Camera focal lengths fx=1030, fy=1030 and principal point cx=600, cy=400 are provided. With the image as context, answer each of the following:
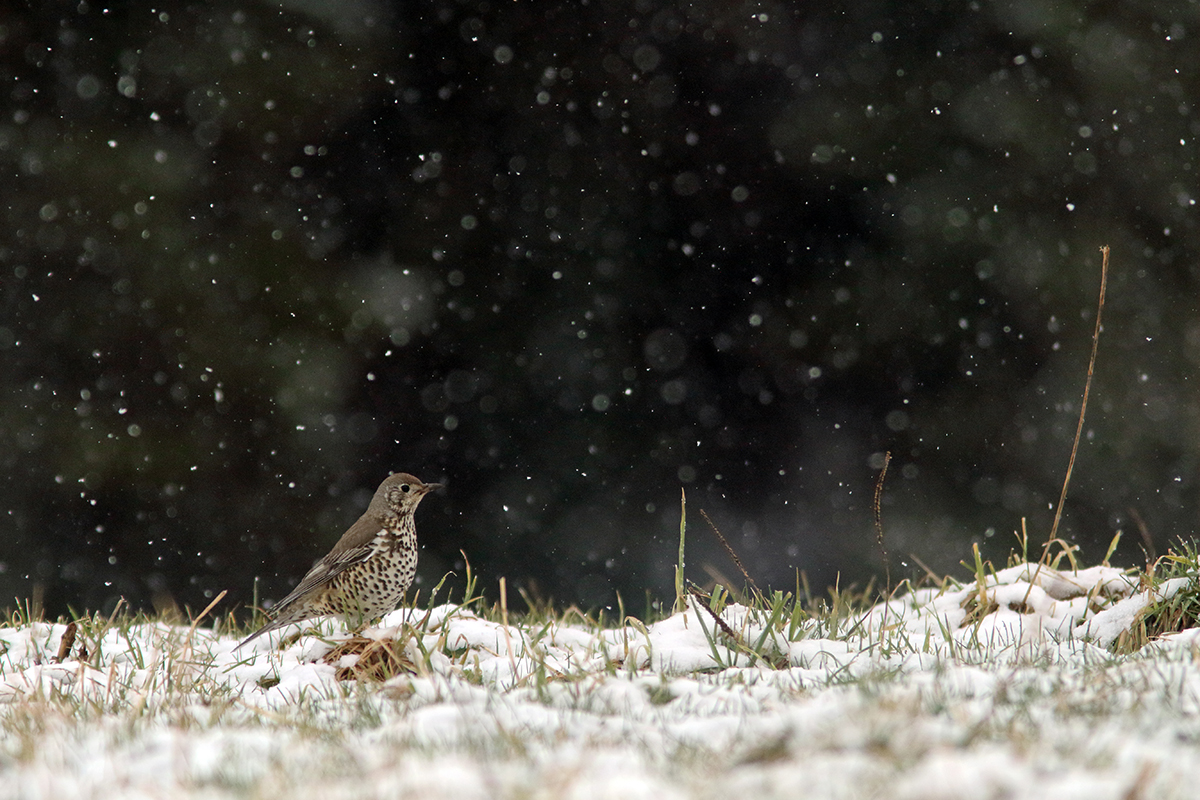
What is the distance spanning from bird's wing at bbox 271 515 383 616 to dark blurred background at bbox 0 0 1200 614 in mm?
3613

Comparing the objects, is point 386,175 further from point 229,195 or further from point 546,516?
point 546,516

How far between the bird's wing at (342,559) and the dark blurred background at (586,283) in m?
3.61

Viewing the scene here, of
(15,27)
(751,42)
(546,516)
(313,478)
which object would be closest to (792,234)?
(751,42)

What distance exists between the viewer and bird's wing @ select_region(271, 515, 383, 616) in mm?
3871

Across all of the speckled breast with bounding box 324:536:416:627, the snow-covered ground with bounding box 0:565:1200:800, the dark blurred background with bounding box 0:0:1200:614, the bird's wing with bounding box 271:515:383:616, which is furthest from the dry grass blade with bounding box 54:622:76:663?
the dark blurred background with bounding box 0:0:1200:614

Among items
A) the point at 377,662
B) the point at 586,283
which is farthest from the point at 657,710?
the point at 586,283

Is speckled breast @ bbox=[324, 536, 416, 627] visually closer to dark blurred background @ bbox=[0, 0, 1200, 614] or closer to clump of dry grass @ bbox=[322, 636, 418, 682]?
clump of dry grass @ bbox=[322, 636, 418, 682]

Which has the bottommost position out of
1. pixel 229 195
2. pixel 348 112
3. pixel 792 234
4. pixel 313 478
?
pixel 313 478

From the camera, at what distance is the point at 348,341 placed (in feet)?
25.3

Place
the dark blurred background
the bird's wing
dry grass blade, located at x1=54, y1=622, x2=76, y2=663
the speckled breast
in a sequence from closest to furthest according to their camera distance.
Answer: dry grass blade, located at x1=54, y1=622, x2=76, y2=663, the speckled breast, the bird's wing, the dark blurred background

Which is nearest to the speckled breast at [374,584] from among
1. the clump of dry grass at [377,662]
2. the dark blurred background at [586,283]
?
the clump of dry grass at [377,662]

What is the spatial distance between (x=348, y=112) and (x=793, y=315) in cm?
383

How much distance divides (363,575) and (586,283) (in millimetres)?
4771

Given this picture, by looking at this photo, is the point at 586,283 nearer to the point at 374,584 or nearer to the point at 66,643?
the point at 374,584
